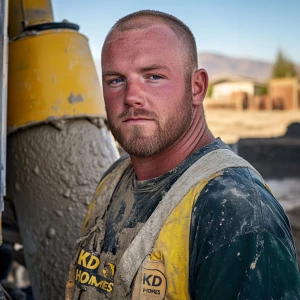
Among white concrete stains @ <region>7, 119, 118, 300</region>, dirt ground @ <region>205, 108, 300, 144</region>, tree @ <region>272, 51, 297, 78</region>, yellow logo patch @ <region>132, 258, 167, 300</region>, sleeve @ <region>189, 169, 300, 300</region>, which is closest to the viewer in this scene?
sleeve @ <region>189, 169, 300, 300</region>

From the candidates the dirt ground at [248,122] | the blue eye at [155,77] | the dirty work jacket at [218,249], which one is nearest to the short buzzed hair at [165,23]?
the blue eye at [155,77]

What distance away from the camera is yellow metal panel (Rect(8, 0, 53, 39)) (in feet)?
9.65

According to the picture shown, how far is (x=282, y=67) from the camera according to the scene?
149 ft

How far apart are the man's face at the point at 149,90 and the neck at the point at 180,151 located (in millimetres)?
28

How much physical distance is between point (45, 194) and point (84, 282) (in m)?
0.97

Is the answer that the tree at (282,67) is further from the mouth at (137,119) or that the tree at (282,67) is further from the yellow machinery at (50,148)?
the mouth at (137,119)

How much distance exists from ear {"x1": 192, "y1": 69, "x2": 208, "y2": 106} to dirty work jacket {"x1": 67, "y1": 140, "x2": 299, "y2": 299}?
8.0 inches

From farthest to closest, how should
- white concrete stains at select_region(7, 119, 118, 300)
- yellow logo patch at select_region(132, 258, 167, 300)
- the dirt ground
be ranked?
1. the dirt ground
2. white concrete stains at select_region(7, 119, 118, 300)
3. yellow logo patch at select_region(132, 258, 167, 300)

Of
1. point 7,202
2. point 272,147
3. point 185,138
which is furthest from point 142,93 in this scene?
point 272,147

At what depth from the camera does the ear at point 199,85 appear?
163 cm

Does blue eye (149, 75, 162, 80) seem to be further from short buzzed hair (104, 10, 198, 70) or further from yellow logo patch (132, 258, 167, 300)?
yellow logo patch (132, 258, 167, 300)

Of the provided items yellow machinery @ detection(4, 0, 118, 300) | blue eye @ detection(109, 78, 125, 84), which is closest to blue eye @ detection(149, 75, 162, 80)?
blue eye @ detection(109, 78, 125, 84)

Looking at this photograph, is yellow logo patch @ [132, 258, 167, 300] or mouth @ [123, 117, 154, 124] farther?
mouth @ [123, 117, 154, 124]

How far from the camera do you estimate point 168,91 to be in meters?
1.56
